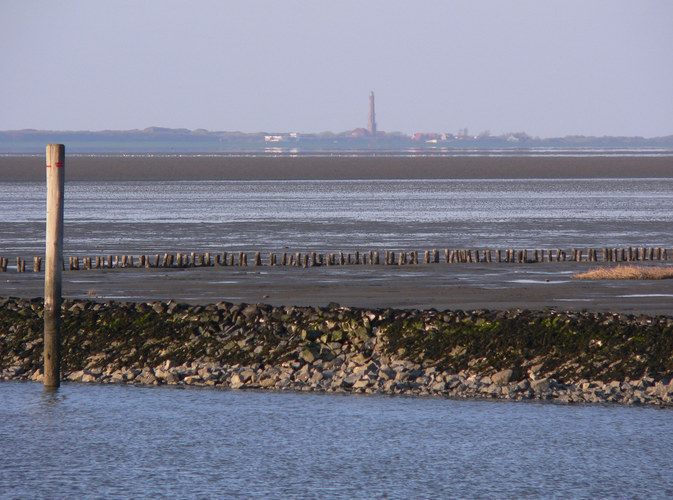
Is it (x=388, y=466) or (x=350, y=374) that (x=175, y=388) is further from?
(x=388, y=466)

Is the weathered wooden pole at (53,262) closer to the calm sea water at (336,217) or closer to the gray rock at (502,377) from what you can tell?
the gray rock at (502,377)

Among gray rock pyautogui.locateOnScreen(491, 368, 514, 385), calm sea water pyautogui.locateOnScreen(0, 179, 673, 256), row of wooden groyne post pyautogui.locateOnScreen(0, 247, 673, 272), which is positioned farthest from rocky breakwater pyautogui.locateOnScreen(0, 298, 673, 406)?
calm sea water pyautogui.locateOnScreen(0, 179, 673, 256)

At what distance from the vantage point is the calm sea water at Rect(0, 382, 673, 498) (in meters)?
14.1

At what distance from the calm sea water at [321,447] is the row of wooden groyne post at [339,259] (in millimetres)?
17460

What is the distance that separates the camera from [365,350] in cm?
2203

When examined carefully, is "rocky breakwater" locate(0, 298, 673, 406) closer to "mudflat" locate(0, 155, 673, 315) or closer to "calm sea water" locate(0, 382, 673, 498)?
"calm sea water" locate(0, 382, 673, 498)

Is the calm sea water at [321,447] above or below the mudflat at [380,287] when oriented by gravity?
below

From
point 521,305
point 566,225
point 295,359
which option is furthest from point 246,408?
point 566,225

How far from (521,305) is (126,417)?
11.7 metres

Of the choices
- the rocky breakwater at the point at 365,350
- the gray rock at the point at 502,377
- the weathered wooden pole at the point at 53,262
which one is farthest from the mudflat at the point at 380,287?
the weathered wooden pole at the point at 53,262

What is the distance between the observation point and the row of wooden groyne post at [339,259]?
37.3m

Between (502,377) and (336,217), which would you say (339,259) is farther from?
(336,217)

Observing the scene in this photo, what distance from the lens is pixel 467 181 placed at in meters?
125

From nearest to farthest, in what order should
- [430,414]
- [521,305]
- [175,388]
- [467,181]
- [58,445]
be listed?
1. [58,445]
2. [430,414]
3. [175,388]
4. [521,305]
5. [467,181]
